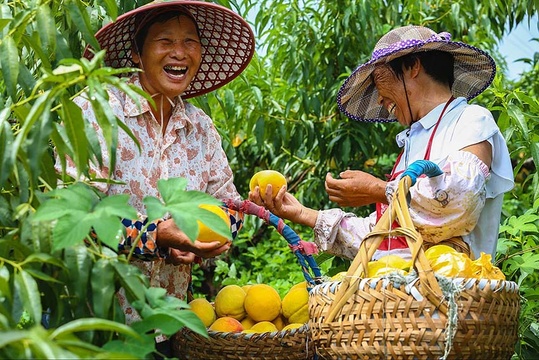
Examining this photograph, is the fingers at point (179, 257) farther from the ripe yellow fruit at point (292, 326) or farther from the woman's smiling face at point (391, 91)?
the woman's smiling face at point (391, 91)

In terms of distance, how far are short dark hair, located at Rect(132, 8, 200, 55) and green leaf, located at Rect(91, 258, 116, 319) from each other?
115 centimetres

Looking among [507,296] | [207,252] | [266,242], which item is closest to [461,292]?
[507,296]

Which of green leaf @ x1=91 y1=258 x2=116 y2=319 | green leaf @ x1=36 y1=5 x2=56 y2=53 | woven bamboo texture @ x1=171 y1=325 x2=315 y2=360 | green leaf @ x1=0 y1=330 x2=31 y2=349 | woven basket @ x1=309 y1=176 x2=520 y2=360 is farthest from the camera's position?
woven bamboo texture @ x1=171 y1=325 x2=315 y2=360

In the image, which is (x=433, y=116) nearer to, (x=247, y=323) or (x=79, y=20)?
(x=247, y=323)

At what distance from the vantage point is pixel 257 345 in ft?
6.97

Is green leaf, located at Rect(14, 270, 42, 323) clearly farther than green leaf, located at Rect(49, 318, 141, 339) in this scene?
Yes

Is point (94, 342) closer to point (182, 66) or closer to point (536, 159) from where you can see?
point (182, 66)

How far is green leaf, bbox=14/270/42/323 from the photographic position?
58.3 inches

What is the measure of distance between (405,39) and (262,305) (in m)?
0.98

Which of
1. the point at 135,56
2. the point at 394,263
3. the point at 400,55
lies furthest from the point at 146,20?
the point at 394,263

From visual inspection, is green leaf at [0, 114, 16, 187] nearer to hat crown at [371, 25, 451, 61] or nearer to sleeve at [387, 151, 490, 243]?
sleeve at [387, 151, 490, 243]

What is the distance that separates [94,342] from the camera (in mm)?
1622

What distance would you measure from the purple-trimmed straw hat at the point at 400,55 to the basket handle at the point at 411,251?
746 mm

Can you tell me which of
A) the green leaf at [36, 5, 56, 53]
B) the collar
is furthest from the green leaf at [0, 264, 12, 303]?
the collar
